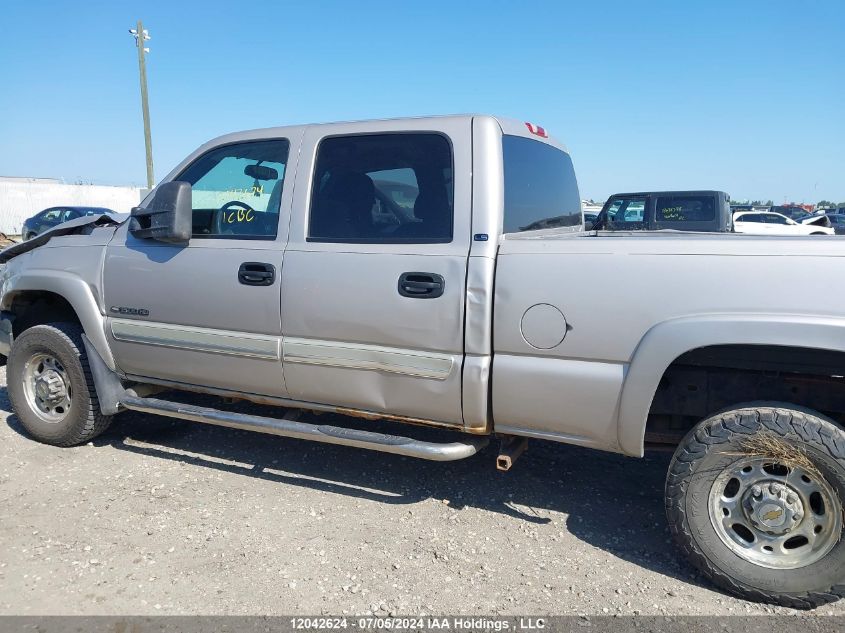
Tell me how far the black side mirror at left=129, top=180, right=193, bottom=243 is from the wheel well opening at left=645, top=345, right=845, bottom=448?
2.62 metres

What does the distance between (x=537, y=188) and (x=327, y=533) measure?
2164mm

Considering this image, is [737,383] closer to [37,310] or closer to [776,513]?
[776,513]

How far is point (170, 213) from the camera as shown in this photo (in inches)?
136

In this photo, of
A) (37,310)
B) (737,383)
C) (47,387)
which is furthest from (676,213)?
(47,387)

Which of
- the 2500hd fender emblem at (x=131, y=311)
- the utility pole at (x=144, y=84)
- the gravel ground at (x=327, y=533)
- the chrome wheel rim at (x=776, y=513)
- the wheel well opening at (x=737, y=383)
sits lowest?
the gravel ground at (x=327, y=533)

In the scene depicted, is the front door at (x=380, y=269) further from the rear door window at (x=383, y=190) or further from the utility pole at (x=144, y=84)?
the utility pole at (x=144, y=84)

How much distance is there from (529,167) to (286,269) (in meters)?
1.43

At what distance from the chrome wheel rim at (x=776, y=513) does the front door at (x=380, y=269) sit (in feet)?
4.07

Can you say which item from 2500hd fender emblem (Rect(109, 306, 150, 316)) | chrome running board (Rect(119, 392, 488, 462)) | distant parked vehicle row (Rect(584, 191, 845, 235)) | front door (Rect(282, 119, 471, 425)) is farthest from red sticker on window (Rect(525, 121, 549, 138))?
distant parked vehicle row (Rect(584, 191, 845, 235))

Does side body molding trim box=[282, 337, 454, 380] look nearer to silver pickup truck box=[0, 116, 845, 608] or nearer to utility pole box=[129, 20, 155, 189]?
silver pickup truck box=[0, 116, 845, 608]

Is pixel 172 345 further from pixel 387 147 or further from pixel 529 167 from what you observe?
pixel 529 167

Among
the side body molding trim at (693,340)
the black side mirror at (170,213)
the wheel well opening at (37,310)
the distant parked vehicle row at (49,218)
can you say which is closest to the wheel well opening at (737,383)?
the side body molding trim at (693,340)

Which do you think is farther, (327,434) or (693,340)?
(327,434)

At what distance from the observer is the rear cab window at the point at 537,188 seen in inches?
124
